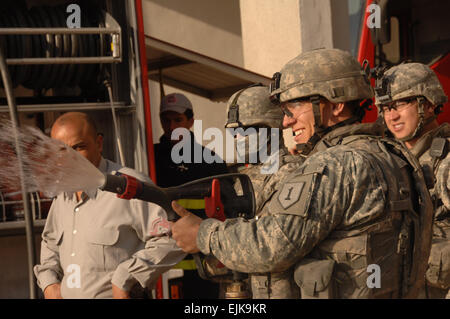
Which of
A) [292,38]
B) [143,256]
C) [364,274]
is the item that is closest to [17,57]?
[143,256]

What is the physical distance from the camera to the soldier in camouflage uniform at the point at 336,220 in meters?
2.63

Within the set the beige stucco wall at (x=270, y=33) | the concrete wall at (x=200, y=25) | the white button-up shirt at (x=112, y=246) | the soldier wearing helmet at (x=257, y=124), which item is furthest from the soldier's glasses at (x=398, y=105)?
the concrete wall at (x=200, y=25)

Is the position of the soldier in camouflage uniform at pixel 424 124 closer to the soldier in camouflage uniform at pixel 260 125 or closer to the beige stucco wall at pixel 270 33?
the soldier in camouflage uniform at pixel 260 125

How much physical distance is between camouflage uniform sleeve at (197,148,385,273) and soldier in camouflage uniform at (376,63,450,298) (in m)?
1.86

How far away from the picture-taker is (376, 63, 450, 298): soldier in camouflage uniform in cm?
446

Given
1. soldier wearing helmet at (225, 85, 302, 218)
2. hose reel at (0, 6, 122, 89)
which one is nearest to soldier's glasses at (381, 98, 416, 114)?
soldier wearing helmet at (225, 85, 302, 218)

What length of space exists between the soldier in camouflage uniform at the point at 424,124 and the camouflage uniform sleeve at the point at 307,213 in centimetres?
186

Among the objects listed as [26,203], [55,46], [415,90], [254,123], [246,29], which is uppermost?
[246,29]

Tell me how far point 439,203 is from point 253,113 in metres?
1.33

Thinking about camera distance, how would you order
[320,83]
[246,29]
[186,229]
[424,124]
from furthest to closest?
1. [246,29]
2. [424,124]
3. [320,83]
4. [186,229]

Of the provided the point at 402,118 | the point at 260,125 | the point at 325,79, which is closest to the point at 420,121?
the point at 402,118

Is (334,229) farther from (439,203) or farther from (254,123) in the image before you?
(254,123)

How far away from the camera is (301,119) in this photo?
3.03m
